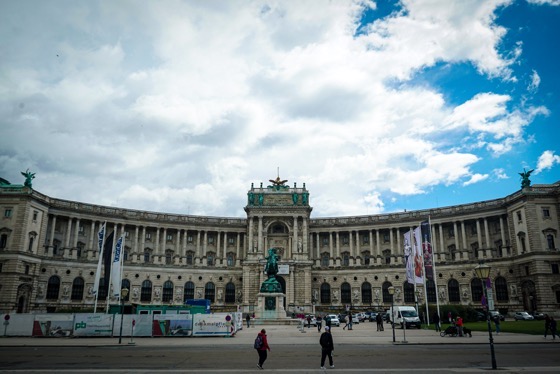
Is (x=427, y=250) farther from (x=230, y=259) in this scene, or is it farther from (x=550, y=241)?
(x=230, y=259)

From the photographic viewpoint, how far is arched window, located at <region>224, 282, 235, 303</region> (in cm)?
9481

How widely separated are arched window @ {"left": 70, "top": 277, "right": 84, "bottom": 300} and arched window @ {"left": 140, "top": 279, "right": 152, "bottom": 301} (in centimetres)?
1136

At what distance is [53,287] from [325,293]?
177ft

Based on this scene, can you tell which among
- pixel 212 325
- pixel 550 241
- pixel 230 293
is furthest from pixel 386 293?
pixel 212 325

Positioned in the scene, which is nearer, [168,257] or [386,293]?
[386,293]

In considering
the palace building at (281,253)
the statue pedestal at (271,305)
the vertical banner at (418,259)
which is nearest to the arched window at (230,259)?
the palace building at (281,253)

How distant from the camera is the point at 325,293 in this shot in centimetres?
9494

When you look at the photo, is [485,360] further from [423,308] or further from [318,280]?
[318,280]

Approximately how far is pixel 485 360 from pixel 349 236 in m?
76.7

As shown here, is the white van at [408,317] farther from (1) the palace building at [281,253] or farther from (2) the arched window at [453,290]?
(2) the arched window at [453,290]

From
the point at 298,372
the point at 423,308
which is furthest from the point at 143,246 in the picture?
the point at 298,372

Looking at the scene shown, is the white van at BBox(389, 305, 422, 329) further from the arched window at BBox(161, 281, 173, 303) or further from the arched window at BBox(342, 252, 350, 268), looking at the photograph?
the arched window at BBox(161, 281, 173, 303)

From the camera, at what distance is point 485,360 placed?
2256 centimetres

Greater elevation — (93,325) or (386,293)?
(386,293)
